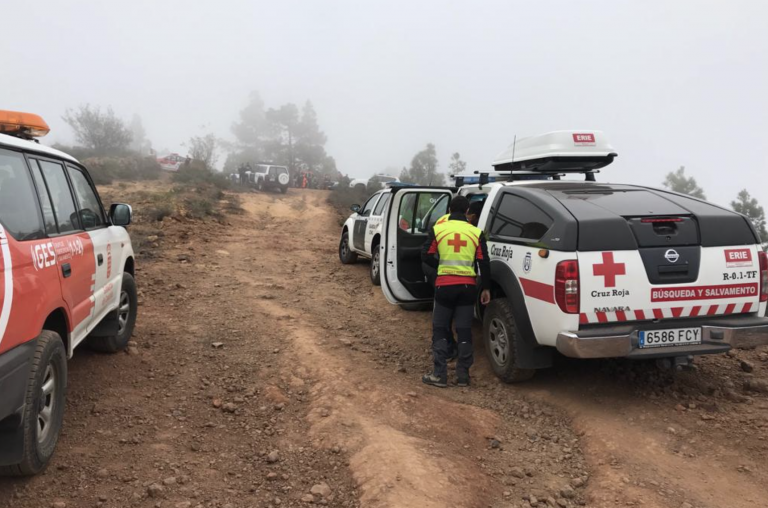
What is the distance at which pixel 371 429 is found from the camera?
349 cm

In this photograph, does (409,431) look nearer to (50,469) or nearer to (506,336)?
(506,336)

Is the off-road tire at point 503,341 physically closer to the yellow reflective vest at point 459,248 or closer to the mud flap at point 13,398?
the yellow reflective vest at point 459,248

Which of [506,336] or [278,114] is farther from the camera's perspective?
[278,114]

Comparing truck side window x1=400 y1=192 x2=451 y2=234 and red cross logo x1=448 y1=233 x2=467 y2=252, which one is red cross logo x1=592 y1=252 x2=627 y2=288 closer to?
red cross logo x1=448 y1=233 x2=467 y2=252

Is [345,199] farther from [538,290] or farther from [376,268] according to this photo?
[538,290]

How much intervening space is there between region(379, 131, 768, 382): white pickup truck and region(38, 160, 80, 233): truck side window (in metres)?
3.36

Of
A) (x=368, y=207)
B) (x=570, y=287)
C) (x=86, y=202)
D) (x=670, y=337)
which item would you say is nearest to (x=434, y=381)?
(x=570, y=287)

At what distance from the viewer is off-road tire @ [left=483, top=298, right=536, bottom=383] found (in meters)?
4.23

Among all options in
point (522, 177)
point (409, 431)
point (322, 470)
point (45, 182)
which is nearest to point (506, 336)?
point (409, 431)

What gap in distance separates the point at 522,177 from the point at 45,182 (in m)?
4.79

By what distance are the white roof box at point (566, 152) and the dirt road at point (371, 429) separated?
7.07 ft

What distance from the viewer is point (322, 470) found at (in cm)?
309

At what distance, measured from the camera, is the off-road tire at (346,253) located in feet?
34.0

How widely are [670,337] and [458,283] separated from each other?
1682 mm
